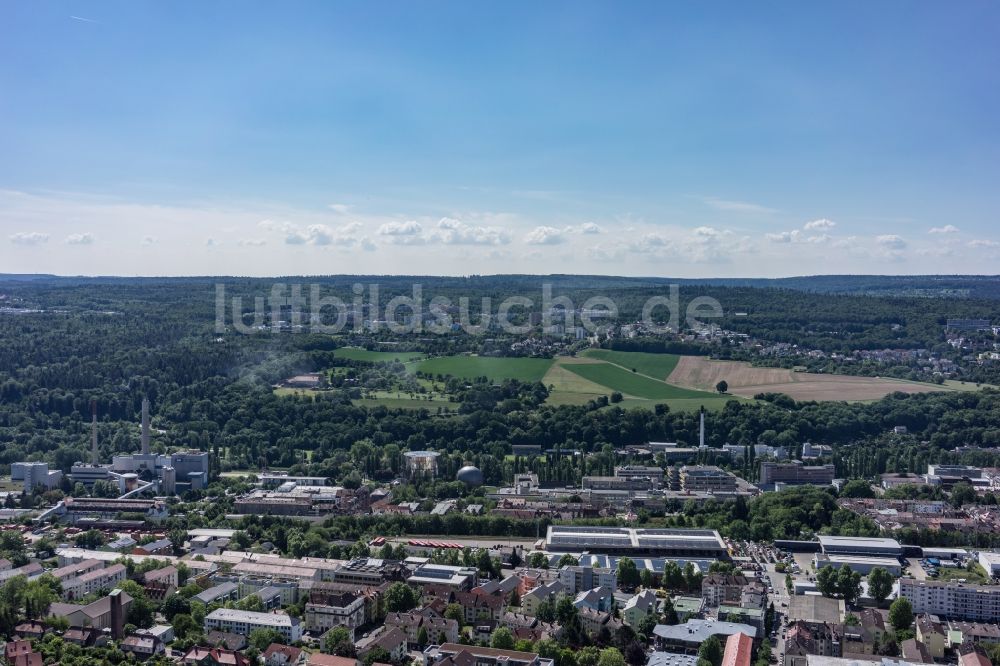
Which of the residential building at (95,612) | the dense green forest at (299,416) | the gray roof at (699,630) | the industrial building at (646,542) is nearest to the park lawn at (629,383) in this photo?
the dense green forest at (299,416)

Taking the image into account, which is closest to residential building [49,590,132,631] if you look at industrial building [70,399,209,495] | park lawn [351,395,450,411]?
industrial building [70,399,209,495]

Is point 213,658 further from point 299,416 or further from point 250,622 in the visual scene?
point 299,416

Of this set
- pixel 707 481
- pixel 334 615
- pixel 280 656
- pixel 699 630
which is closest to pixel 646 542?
pixel 699 630

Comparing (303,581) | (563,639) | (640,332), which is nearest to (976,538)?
(563,639)

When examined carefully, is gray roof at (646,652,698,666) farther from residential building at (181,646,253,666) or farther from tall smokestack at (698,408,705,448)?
tall smokestack at (698,408,705,448)

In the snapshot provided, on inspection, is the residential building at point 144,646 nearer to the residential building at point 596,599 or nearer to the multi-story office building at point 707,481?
the residential building at point 596,599
